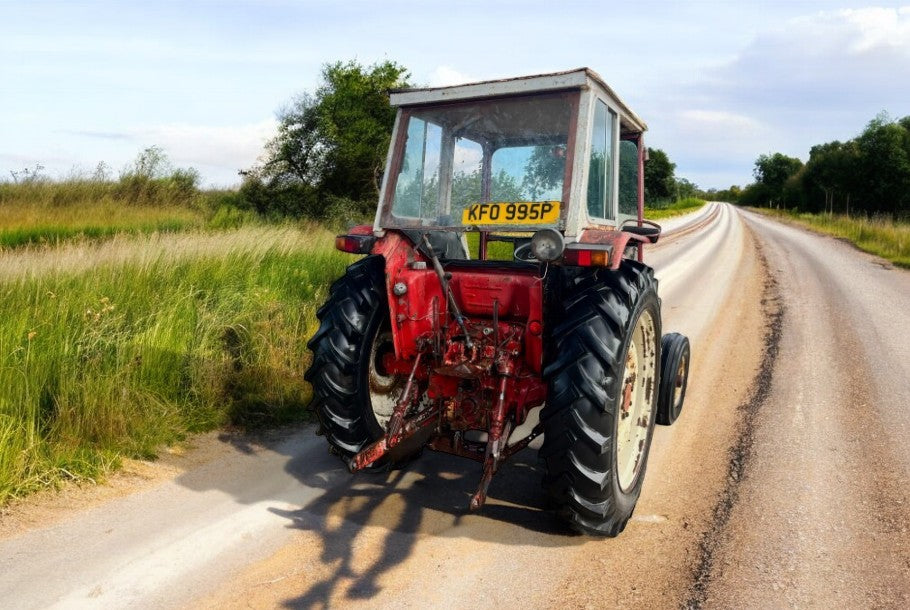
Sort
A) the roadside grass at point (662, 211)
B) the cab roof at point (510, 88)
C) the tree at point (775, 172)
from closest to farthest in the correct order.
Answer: the cab roof at point (510, 88)
the roadside grass at point (662, 211)
the tree at point (775, 172)

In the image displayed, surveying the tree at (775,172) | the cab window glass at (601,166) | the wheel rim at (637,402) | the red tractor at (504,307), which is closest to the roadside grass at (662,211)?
the wheel rim at (637,402)

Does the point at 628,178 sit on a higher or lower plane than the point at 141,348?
higher

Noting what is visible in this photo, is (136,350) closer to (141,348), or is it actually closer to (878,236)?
(141,348)

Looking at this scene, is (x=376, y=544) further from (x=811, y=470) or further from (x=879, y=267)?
(x=879, y=267)

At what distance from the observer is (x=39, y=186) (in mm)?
15398

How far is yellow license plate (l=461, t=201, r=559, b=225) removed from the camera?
11.6ft

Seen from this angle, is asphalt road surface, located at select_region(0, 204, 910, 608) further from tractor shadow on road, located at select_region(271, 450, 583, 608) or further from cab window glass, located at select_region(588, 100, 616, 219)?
cab window glass, located at select_region(588, 100, 616, 219)

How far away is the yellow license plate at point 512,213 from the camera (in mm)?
3539

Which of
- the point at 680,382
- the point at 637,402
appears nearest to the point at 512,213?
the point at 637,402

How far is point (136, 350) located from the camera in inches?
195

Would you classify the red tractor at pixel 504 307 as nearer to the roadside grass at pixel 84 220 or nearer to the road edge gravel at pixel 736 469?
the road edge gravel at pixel 736 469

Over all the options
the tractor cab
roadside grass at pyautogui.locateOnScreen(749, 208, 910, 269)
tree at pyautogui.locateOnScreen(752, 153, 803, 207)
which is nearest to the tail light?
the tractor cab

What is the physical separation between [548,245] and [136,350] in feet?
10.8

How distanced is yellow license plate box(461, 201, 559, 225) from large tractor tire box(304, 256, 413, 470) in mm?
709
